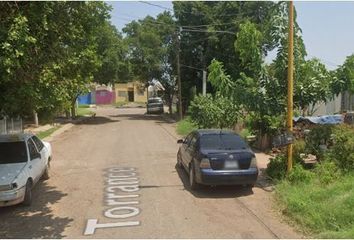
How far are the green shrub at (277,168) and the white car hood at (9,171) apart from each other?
638 cm

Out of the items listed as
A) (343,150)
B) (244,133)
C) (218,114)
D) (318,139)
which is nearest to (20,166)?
(343,150)

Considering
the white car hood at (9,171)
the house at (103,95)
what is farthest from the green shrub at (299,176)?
the house at (103,95)

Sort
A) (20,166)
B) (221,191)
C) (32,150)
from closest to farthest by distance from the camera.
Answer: (20,166), (221,191), (32,150)

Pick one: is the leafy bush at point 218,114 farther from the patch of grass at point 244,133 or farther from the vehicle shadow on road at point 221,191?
the vehicle shadow on road at point 221,191

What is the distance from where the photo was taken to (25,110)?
12.5 meters

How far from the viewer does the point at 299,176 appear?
36.7 ft

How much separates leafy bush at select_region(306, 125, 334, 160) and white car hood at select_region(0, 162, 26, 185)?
7.69 m

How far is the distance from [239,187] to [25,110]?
605 centimetres

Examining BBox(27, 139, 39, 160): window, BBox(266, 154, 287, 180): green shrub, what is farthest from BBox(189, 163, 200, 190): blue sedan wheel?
BBox(27, 139, 39, 160): window

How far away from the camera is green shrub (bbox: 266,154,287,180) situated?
479 inches

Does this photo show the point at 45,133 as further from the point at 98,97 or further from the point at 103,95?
the point at 103,95

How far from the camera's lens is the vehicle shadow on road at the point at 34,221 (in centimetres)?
850

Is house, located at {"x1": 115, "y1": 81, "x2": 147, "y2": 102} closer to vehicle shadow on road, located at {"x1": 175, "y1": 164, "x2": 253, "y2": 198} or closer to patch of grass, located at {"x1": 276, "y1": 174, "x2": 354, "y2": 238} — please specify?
vehicle shadow on road, located at {"x1": 175, "y1": 164, "x2": 253, "y2": 198}

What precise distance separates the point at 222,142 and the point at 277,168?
1.83m
